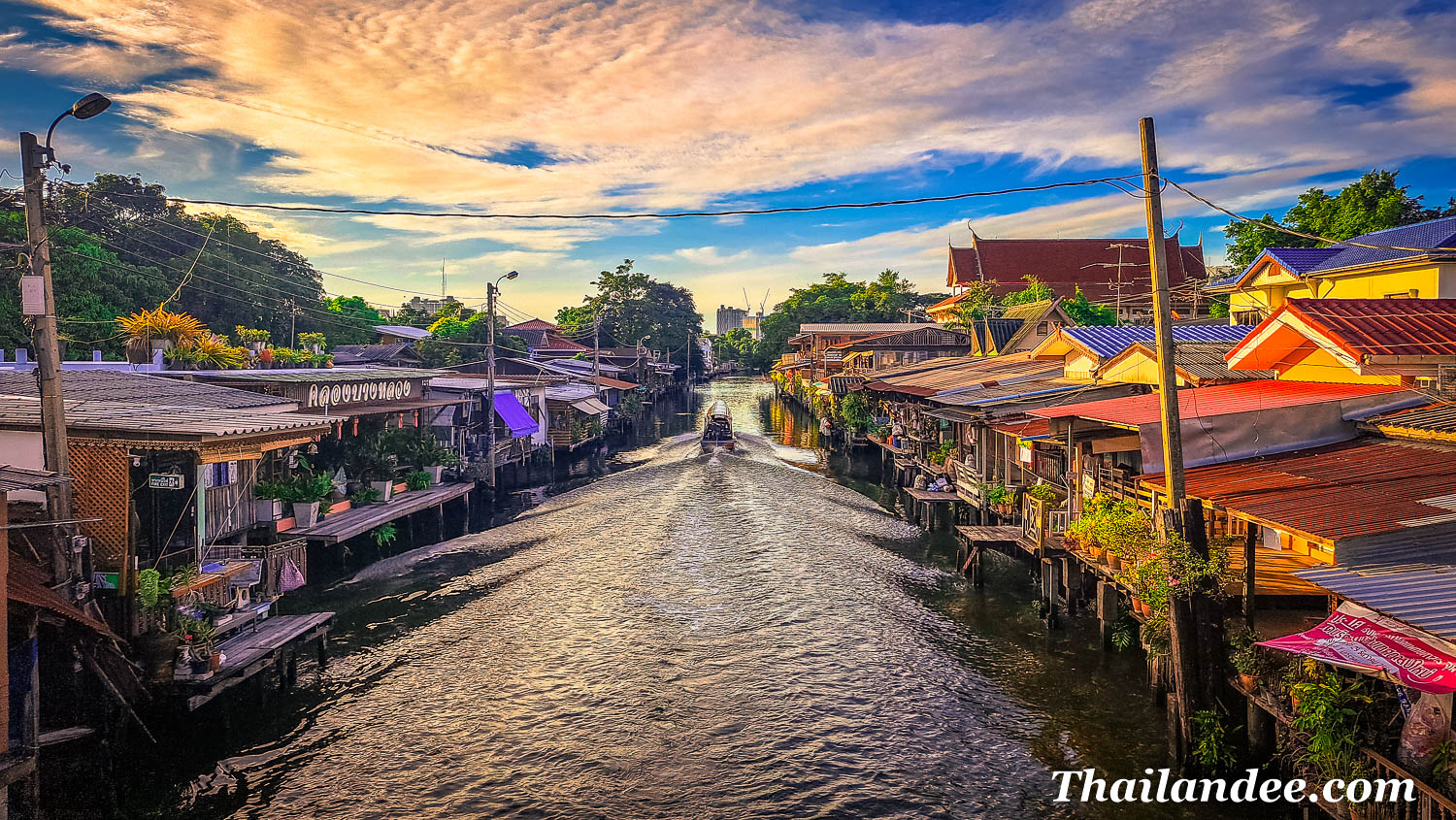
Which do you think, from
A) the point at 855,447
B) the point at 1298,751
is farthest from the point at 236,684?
the point at 855,447

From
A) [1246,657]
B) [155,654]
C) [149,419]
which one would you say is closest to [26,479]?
[155,654]

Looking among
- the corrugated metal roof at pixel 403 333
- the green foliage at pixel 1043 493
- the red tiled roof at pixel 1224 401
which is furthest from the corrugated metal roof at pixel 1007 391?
the corrugated metal roof at pixel 403 333

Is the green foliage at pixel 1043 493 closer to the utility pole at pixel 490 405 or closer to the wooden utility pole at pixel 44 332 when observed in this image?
the wooden utility pole at pixel 44 332

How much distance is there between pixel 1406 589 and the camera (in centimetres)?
710

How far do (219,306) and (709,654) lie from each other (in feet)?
133

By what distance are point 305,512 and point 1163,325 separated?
1822cm

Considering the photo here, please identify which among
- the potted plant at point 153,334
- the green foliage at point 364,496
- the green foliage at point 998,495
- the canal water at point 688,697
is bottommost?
the canal water at point 688,697

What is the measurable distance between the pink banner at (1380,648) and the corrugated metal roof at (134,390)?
1823 centimetres

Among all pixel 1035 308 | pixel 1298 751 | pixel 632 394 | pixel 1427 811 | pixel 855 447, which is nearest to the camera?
pixel 1427 811

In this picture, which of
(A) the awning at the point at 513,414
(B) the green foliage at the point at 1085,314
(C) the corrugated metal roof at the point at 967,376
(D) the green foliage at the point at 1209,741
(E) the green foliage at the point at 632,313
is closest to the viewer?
(D) the green foliage at the point at 1209,741

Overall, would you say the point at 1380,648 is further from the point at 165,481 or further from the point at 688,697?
the point at 165,481

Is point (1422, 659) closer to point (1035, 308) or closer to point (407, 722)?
point (407, 722)

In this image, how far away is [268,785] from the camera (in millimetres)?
10719

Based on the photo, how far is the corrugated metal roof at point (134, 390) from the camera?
1488 cm
